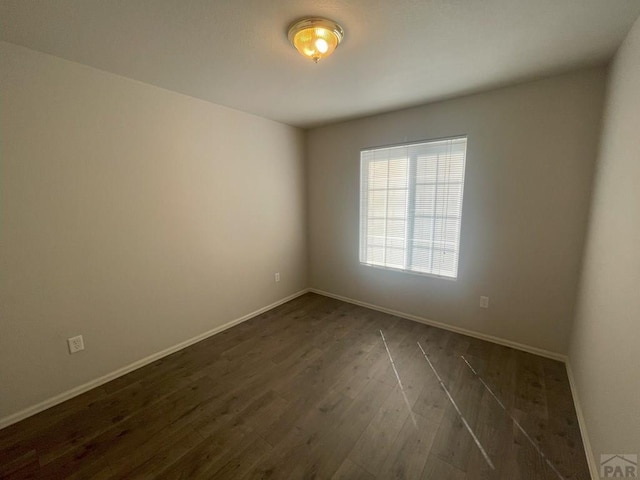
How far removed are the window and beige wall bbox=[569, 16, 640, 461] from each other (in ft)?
3.34

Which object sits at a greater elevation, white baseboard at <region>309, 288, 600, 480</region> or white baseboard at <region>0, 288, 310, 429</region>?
white baseboard at <region>309, 288, 600, 480</region>

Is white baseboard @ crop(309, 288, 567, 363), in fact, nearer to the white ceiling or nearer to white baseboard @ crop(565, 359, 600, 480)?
white baseboard @ crop(565, 359, 600, 480)

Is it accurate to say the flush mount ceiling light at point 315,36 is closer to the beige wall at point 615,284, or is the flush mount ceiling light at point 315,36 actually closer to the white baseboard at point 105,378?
the beige wall at point 615,284

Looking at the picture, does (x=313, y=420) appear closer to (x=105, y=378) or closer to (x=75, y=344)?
(x=105, y=378)

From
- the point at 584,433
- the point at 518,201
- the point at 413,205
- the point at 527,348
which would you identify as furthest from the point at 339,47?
the point at 527,348

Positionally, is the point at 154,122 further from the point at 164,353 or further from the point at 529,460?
the point at 529,460

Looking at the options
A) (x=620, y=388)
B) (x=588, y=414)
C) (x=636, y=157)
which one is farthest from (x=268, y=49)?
(x=588, y=414)

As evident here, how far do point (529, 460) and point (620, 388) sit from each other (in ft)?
2.04

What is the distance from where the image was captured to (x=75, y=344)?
1.92 metres

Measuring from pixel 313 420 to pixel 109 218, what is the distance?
2.14 metres

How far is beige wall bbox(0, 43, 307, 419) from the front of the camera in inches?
65.3

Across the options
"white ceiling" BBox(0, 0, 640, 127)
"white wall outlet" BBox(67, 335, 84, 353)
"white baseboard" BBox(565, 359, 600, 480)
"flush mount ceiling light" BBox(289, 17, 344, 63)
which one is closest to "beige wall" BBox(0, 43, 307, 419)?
"white wall outlet" BBox(67, 335, 84, 353)

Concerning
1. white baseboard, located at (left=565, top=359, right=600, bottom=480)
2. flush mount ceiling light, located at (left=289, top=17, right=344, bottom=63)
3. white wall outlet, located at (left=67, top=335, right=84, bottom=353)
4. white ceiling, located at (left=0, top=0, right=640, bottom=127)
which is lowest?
white baseboard, located at (left=565, top=359, right=600, bottom=480)

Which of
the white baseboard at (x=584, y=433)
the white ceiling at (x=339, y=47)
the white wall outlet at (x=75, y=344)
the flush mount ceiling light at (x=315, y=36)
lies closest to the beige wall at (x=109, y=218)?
the white wall outlet at (x=75, y=344)
